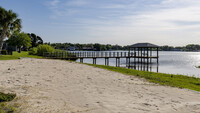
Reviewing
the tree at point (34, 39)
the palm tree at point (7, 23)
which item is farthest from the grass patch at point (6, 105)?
the tree at point (34, 39)

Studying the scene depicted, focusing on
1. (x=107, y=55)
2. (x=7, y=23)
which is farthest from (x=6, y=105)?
(x=107, y=55)

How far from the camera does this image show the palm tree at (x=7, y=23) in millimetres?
30416

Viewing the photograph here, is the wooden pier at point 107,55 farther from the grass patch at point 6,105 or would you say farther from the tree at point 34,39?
the tree at point 34,39

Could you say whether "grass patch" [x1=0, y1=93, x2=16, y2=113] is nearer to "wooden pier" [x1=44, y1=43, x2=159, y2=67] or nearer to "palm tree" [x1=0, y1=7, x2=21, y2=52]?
"wooden pier" [x1=44, y1=43, x2=159, y2=67]

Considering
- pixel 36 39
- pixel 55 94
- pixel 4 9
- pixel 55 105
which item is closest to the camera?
pixel 55 105

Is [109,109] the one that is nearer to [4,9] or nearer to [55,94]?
[55,94]

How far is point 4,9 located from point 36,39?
60544mm

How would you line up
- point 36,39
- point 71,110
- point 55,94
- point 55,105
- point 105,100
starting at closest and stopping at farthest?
point 71,110
point 55,105
point 105,100
point 55,94
point 36,39

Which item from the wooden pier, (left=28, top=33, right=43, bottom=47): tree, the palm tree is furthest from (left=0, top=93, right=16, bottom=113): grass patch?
(left=28, top=33, right=43, bottom=47): tree

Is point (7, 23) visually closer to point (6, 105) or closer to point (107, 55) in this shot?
point (107, 55)

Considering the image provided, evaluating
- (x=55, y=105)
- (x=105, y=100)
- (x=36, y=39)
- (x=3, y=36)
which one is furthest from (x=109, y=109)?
(x=36, y=39)

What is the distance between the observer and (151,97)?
638 centimetres

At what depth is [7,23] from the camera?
3094cm

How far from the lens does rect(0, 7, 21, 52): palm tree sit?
30.4 m
